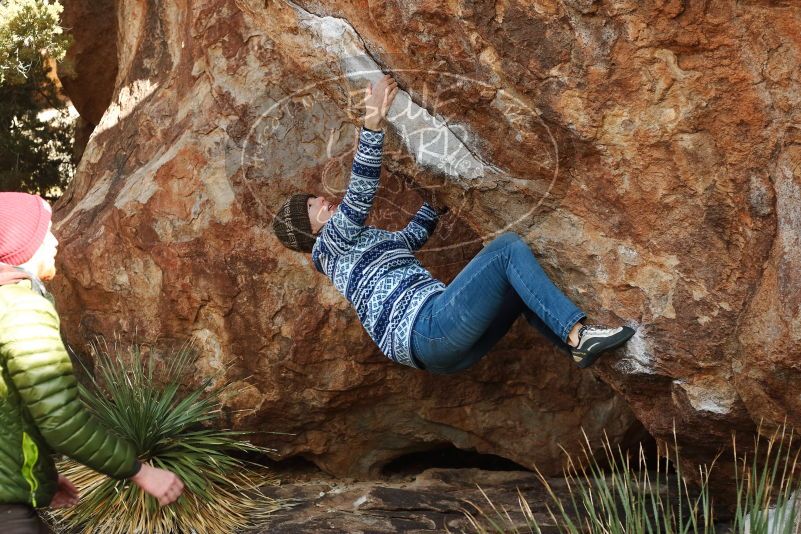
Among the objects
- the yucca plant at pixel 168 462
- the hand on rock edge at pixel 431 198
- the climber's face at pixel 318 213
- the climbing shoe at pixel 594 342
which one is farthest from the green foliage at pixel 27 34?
the climbing shoe at pixel 594 342

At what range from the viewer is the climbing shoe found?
4023 mm

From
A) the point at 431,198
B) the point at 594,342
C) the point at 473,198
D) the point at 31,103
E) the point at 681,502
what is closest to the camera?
the point at 594,342

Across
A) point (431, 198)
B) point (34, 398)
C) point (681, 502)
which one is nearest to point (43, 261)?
point (34, 398)

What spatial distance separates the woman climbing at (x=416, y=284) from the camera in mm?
4117

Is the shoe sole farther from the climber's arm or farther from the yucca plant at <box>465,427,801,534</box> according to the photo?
the climber's arm

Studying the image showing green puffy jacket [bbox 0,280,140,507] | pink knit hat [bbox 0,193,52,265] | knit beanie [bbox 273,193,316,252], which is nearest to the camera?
green puffy jacket [bbox 0,280,140,507]

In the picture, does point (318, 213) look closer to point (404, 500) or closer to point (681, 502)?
point (404, 500)

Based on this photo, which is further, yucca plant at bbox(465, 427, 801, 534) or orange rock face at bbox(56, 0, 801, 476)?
orange rock face at bbox(56, 0, 801, 476)

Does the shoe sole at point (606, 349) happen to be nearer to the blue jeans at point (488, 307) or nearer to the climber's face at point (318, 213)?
the blue jeans at point (488, 307)

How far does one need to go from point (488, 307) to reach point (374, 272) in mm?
705

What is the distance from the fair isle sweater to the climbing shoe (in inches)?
33.8

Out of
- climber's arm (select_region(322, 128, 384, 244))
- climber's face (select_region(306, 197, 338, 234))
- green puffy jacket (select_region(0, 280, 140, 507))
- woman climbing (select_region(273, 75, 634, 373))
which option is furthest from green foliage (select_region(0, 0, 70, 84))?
green puffy jacket (select_region(0, 280, 140, 507))

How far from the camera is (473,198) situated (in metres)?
4.66

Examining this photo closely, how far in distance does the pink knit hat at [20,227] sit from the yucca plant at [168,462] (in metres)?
2.39
